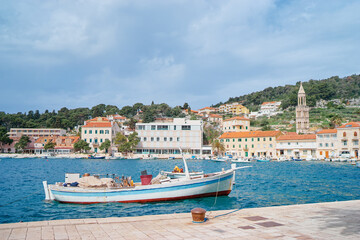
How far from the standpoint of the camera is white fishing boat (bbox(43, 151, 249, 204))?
1731cm

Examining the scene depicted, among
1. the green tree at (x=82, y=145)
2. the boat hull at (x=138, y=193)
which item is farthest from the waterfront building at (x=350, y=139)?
the green tree at (x=82, y=145)

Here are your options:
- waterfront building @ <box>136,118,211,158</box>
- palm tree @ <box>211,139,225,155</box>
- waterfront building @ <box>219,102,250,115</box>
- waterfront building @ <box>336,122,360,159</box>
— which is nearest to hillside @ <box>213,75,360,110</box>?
waterfront building @ <box>219,102,250,115</box>

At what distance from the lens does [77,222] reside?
9.12 m

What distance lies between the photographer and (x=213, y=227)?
28.0 ft

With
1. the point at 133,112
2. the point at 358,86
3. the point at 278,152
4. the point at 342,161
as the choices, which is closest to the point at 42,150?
the point at 133,112

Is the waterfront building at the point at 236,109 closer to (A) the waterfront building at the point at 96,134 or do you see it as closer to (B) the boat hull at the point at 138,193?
(A) the waterfront building at the point at 96,134

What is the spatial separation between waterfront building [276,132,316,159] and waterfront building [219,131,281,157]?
6.37ft

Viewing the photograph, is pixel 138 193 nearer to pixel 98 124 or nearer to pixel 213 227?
pixel 213 227

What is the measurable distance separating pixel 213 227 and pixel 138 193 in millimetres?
9591

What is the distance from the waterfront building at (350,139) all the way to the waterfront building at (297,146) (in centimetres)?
639

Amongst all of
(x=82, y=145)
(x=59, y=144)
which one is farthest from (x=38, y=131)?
(x=82, y=145)

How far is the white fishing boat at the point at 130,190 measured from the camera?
17.3 m

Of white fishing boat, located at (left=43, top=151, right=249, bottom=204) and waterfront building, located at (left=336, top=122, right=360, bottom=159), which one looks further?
waterfront building, located at (left=336, top=122, right=360, bottom=159)

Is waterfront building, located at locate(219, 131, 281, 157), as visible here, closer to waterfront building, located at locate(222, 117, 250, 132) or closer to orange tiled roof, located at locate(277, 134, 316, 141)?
orange tiled roof, located at locate(277, 134, 316, 141)
